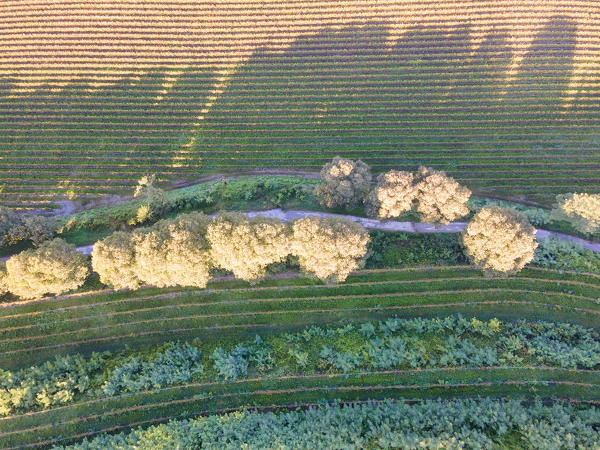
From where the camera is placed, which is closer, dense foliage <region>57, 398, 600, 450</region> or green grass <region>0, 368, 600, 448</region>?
dense foliage <region>57, 398, 600, 450</region>

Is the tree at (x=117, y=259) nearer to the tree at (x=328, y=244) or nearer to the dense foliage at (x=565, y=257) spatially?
the tree at (x=328, y=244)

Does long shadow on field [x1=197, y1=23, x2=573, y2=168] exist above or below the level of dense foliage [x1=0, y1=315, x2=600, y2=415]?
above

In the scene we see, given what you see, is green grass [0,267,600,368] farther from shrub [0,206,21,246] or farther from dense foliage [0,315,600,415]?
shrub [0,206,21,246]

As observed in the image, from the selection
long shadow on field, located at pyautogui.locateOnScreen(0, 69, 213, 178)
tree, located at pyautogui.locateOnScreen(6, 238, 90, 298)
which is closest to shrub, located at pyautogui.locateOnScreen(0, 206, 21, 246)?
tree, located at pyautogui.locateOnScreen(6, 238, 90, 298)

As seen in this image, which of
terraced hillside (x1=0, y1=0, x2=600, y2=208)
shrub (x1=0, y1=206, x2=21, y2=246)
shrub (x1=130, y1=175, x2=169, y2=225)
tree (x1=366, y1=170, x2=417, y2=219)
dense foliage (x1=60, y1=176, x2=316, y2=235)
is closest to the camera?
tree (x1=366, y1=170, x2=417, y2=219)

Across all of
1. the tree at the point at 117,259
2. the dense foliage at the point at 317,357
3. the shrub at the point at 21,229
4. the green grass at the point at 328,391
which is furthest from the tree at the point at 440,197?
the shrub at the point at 21,229

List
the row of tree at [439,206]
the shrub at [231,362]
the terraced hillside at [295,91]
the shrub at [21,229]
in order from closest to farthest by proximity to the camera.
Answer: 1. the row of tree at [439,206]
2. the shrub at [231,362]
3. the shrub at [21,229]
4. the terraced hillside at [295,91]

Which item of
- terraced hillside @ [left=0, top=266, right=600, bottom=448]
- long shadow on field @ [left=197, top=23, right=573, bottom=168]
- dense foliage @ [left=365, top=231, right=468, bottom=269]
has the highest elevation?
long shadow on field @ [left=197, top=23, right=573, bottom=168]
